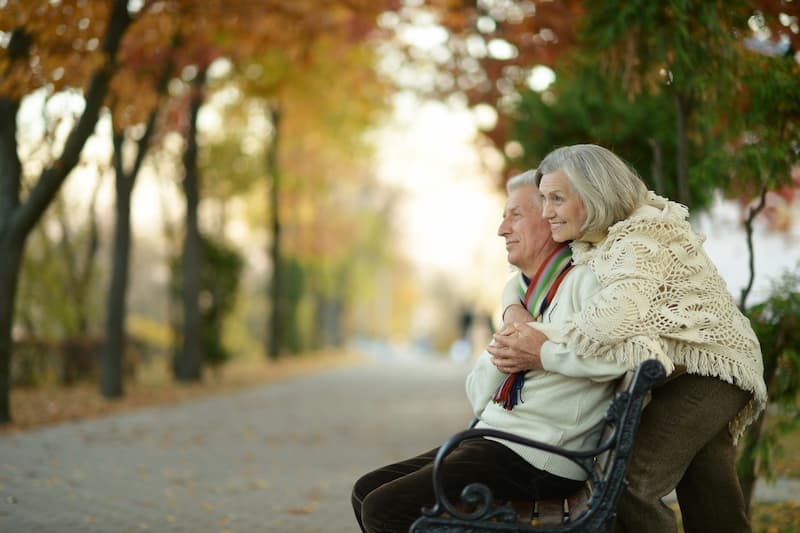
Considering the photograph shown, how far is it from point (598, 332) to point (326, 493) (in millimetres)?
4808

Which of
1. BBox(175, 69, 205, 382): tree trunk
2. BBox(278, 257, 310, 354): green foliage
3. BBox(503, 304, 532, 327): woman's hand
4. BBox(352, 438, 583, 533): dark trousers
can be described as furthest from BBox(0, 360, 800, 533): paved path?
BBox(278, 257, 310, 354): green foliage

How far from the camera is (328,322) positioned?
46438mm

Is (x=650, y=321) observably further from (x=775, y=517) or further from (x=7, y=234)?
(x=7, y=234)

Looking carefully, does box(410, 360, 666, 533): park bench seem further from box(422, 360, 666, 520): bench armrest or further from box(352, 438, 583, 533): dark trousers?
box(352, 438, 583, 533): dark trousers

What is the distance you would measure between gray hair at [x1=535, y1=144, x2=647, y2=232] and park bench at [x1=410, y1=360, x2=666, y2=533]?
0.57m

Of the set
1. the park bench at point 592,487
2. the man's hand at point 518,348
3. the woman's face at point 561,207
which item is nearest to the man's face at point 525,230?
the woman's face at point 561,207

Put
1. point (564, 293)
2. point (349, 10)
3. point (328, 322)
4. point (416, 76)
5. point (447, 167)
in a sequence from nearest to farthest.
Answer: point (564, 293)
point (349, 10)
point (416, 76)
point (447, 167)
point (328, 322)

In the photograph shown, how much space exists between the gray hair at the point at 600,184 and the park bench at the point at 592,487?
22.6 inches

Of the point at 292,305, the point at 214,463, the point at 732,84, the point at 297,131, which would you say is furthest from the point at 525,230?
the point at 292,305

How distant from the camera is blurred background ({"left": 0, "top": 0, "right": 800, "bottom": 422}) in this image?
6.04 meters

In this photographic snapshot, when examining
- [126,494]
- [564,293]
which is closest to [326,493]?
[126,494]

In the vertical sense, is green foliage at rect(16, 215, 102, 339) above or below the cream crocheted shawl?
below

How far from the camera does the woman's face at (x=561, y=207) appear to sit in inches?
145

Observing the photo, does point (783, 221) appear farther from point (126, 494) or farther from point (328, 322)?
point (328, 322)
